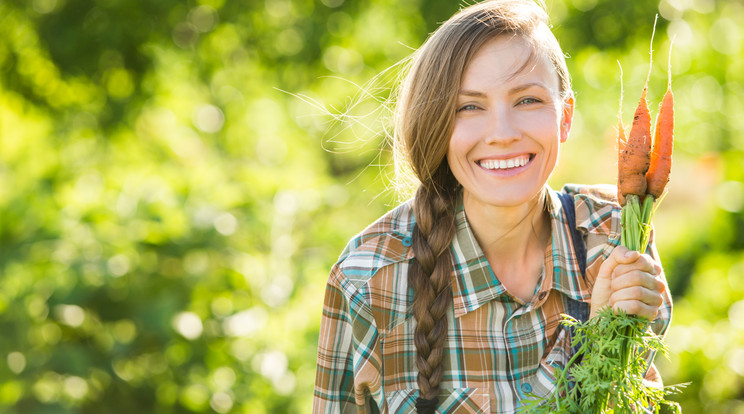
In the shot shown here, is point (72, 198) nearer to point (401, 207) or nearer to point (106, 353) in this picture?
point (106, 353)

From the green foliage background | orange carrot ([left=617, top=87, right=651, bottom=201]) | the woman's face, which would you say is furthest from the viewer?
Answer: the green foliage background

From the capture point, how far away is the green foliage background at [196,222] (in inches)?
160

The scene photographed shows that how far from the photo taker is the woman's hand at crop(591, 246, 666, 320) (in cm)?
172

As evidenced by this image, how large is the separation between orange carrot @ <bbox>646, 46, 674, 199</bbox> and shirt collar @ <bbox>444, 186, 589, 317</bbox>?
33cm

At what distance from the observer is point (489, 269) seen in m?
2.12

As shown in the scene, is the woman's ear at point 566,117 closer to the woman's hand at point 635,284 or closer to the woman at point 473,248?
the woman at point 473,248

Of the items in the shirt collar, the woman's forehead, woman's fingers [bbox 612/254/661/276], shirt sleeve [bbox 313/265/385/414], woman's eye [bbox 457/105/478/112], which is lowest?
shirt sleeve [bbox 313/265/385/414]

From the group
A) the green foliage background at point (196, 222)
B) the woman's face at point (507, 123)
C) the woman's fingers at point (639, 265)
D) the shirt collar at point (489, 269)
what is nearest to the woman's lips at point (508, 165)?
the woman's face at point (507, 123)

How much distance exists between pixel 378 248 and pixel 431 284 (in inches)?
7.4

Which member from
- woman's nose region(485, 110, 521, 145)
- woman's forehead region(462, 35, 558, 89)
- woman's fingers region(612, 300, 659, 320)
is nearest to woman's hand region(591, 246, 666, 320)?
woman's fingers region(612, 300, 659, 320)

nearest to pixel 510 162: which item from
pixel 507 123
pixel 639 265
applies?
pixel 507 123

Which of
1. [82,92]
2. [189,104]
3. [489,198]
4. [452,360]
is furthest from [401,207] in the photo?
[189,104]

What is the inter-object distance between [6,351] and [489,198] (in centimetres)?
304

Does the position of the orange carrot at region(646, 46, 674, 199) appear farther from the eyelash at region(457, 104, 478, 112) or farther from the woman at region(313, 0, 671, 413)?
the eyelash at region(457, 104, 478, 112)
